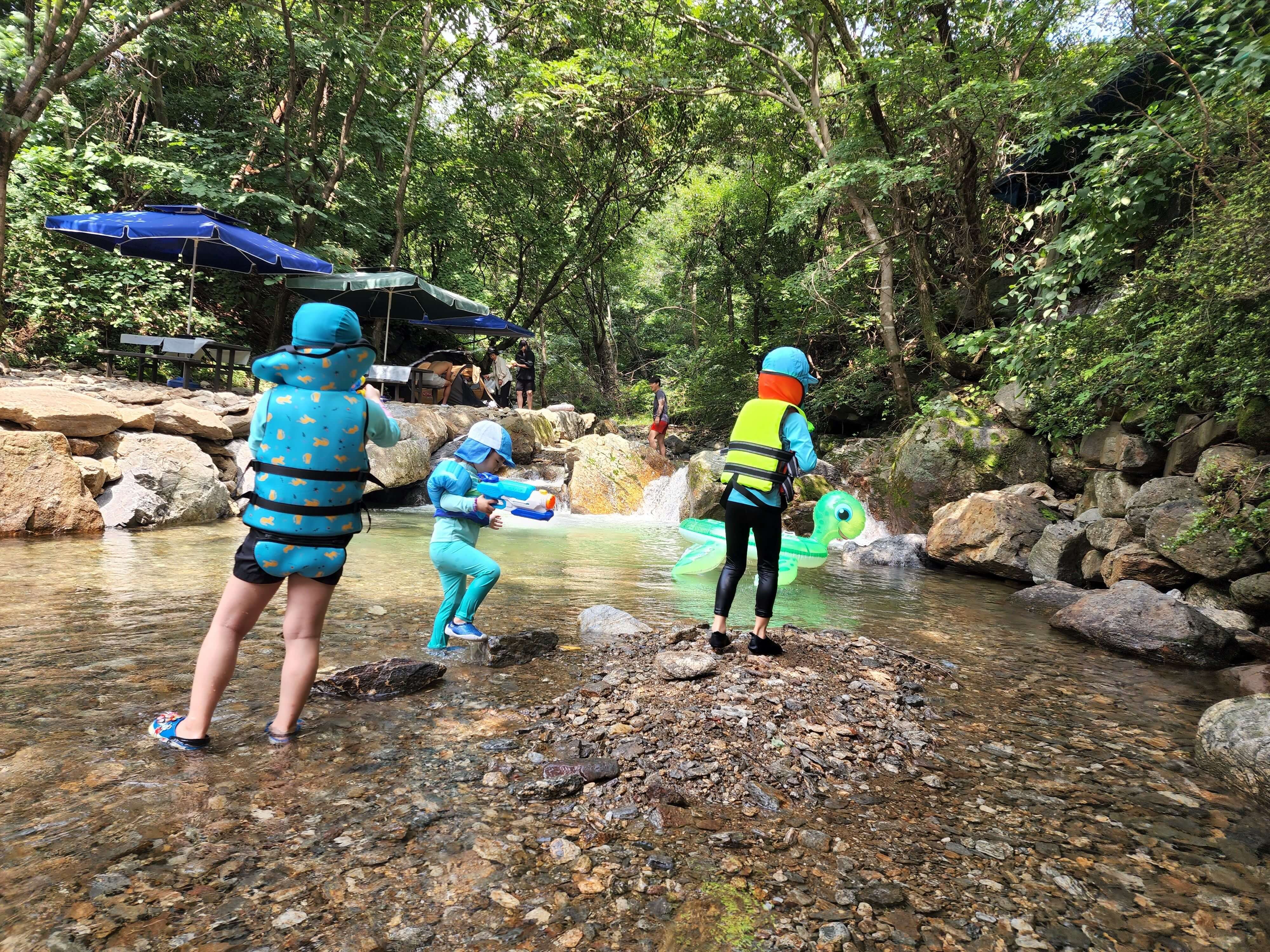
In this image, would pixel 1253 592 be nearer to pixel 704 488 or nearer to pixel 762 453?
pixel 762 453

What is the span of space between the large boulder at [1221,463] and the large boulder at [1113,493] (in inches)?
59.9

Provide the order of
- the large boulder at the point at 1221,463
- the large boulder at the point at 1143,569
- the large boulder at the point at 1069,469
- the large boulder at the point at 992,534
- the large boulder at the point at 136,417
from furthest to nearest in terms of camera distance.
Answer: the large boulder at the point at 1069,469 → the large boulder at the point at 136,417 → the large boulder at the point at 992,534 → the large boulder at the point at 1143,569 → the large boulder at the point at 1221,463

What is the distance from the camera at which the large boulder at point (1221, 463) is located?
6250 millimetres

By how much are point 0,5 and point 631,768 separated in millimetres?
21864

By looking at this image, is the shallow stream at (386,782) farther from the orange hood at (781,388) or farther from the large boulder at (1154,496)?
the large boulder at (1154,496)

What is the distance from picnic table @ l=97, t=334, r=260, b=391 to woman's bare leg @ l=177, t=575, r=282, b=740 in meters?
9.23

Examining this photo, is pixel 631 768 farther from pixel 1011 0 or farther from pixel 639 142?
pixel 639 142

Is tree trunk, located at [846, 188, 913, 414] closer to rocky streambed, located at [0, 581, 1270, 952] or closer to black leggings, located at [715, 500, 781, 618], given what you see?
black leggings, located at [715, 500, 781, 618]

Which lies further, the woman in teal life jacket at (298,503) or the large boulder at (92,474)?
the large boulder at (92,474)

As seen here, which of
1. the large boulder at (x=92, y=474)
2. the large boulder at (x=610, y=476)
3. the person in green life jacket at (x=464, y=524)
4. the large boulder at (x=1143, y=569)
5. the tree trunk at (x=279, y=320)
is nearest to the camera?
the person in green life jacket at (x=464, y=524)

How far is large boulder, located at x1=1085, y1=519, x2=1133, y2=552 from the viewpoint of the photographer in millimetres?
7641

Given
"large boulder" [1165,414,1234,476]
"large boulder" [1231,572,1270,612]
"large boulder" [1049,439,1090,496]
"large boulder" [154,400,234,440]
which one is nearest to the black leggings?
"large boulder" [1231,572,1270,612]

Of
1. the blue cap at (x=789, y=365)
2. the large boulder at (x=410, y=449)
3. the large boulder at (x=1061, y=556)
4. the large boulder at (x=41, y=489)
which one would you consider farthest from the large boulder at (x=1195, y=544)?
the large boulder at (x=41, y=489)

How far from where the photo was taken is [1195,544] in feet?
21.0
